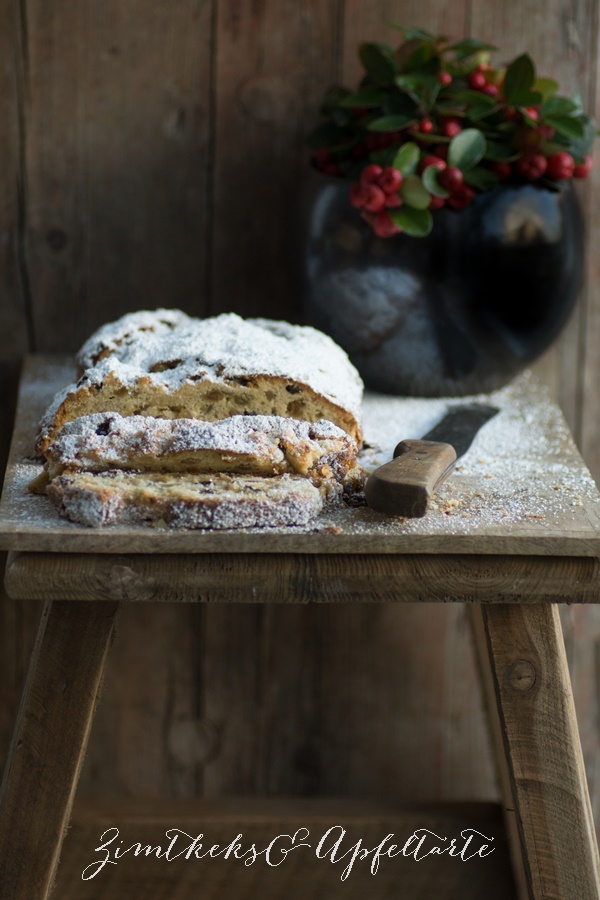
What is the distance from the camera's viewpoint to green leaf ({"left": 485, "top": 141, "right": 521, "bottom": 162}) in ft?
3.64

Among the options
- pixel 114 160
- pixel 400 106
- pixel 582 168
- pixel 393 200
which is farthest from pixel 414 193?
pixel 114 160

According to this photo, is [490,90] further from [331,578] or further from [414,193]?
[331,578]

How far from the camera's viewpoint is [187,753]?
5.16 feet

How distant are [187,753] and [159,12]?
1133 mm

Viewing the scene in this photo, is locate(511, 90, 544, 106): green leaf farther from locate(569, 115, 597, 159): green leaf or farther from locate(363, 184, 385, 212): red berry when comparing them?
Answer: locate(363, 184, 385, 212): red berry

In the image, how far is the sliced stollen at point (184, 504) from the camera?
785mm

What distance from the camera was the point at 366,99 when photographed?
115 cm

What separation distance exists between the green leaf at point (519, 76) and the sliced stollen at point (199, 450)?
511 mm

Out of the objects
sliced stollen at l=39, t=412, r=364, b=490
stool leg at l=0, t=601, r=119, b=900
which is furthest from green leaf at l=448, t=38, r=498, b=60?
stool leg at l=0, t=601, r=119, b=900

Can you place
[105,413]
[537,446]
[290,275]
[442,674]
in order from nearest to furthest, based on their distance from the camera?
[105,413] < [537,446] < [290,275] < [442,674]

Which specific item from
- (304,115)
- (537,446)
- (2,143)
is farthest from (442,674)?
(2,143)

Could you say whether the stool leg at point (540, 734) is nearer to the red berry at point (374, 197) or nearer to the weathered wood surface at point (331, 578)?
the weathered wood surface at point (331, 578)

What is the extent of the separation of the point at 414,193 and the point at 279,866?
2.87 feet

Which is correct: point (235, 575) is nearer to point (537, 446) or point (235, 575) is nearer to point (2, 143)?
point (537, 446)
